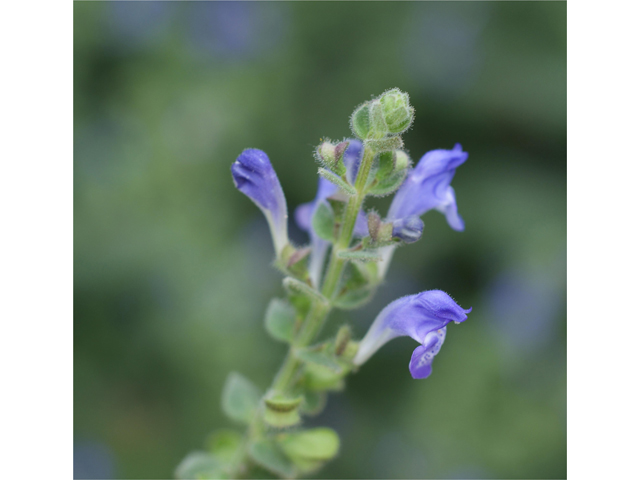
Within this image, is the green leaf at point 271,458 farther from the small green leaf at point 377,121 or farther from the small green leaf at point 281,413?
the small green leaf at point 377,121

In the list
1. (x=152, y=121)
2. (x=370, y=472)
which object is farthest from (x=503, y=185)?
(x=152, y=121)

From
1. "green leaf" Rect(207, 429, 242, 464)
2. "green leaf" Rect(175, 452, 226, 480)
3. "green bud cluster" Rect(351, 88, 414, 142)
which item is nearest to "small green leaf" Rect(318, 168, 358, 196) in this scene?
"green bud cluster" Rect(351, 88, 414, 142)

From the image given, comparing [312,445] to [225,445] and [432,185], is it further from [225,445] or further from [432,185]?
[432,185]

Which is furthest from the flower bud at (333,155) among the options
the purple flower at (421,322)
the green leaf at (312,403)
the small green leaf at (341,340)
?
the green leaf at (312,403)

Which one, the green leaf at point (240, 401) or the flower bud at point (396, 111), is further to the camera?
the green leaf at point (240, 401)

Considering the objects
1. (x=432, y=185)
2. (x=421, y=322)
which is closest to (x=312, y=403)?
(x=421, y=322)

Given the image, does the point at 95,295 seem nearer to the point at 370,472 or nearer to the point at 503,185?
the point at 370,472
